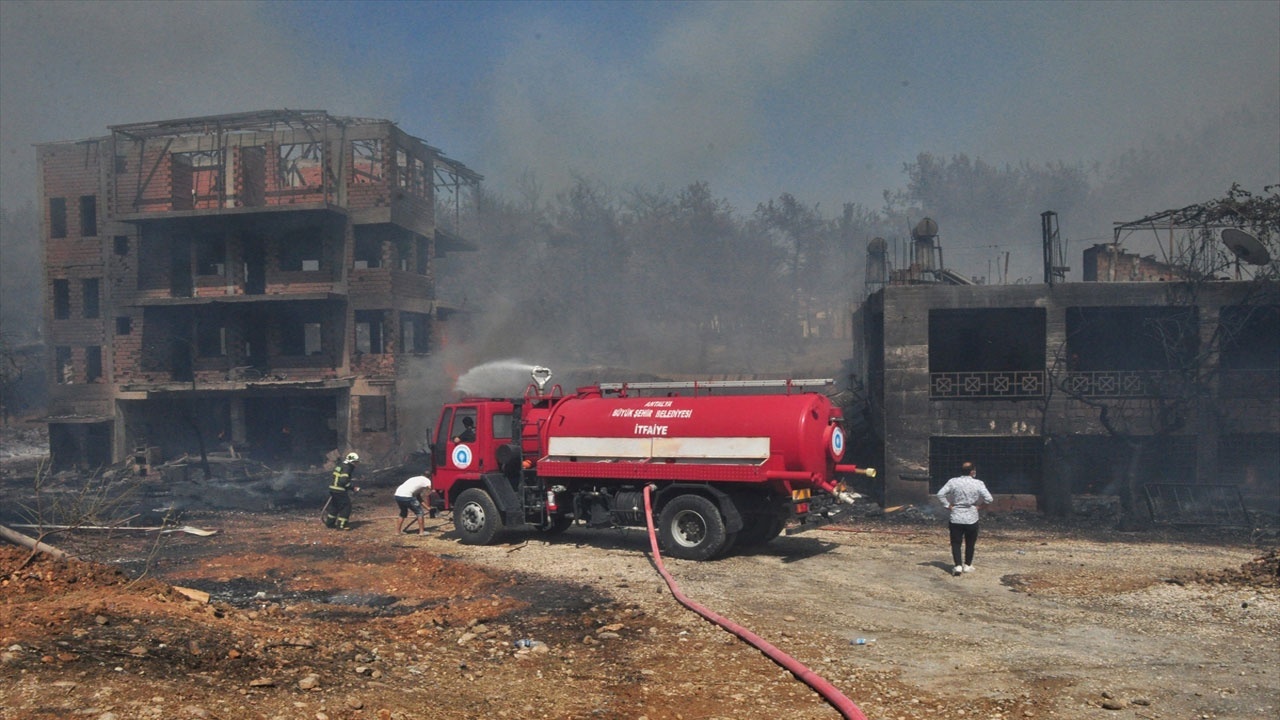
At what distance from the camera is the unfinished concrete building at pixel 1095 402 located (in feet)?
69.4

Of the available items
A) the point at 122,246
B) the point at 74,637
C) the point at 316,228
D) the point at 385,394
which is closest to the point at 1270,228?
the point at 74,637

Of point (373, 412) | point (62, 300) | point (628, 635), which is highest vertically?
point (62, 300)

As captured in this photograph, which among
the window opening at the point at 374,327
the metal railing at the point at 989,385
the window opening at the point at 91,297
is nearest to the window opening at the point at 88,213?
the window opening at the point at 91,297

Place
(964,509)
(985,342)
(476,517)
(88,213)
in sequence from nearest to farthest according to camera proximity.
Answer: (964,509) < (476,517) < (985,342) < (88,213)

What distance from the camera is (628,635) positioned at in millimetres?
9180

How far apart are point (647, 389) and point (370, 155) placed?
2428 centimetres

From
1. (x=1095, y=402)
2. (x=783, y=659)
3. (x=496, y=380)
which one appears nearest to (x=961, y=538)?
(x=783, y=659)

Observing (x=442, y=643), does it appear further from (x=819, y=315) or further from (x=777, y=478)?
(x=819, y=315)

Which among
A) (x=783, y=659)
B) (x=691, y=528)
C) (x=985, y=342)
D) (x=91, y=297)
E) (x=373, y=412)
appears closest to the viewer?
(x=783, y=659)

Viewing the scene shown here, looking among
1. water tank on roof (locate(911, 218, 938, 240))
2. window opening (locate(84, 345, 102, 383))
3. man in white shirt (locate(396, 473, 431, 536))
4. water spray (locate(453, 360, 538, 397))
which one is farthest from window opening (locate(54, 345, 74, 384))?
water tank on roof (locate(911, 218, 938, 240))

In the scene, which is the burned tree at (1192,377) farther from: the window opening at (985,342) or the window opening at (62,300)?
the window opening at (62,300)

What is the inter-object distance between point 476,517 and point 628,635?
21.8ft

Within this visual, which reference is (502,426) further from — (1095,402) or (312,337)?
(312,337)

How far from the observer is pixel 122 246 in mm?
37938
